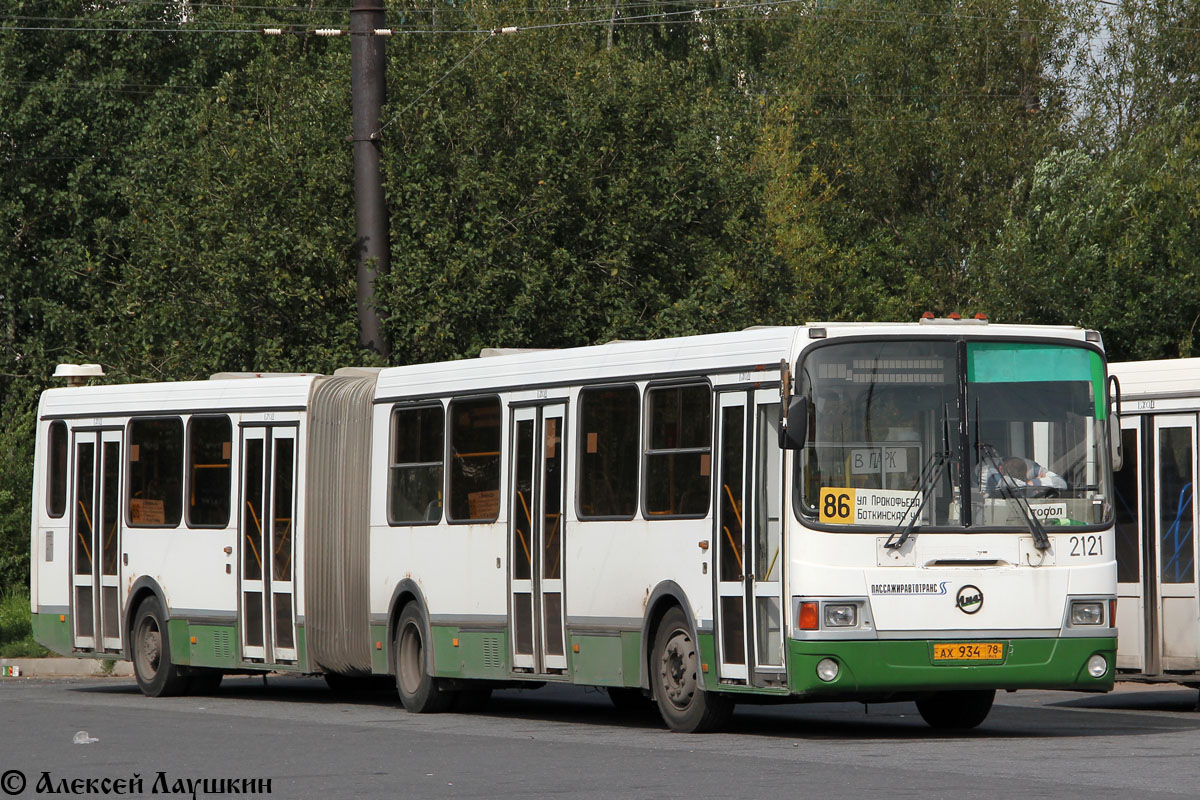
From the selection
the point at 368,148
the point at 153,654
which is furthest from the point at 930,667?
the point at 368,148

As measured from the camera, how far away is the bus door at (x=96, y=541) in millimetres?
20625

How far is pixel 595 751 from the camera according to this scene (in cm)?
1299

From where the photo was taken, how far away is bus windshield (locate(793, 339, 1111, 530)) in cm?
1334

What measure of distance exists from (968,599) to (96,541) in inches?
406

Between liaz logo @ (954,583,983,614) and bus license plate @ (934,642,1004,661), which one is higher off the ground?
liaz logo @ (954,583,983,614)

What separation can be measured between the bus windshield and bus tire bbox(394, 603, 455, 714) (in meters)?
4.95

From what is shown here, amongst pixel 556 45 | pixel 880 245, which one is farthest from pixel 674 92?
pixel 880 245

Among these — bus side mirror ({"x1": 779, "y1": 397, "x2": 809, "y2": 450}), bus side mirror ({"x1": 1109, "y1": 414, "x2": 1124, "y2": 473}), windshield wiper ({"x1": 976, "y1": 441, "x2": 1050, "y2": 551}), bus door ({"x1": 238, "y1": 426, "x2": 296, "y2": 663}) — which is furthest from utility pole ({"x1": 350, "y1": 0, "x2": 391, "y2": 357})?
bus side mirror ({"x1": 1109, "y1": 414, "x2": 1124, "y2": 473})

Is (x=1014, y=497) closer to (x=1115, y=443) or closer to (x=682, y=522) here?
(x=1115, y=443)

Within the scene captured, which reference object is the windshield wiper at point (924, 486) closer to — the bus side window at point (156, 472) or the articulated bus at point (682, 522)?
the articulated bus at point (682, 522)

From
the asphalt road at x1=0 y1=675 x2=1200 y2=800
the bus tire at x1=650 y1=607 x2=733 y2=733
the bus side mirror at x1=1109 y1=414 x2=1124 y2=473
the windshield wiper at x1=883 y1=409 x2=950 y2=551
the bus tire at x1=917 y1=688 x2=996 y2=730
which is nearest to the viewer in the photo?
the asphalt road at x1=0 y1=675 x2=1200 y2=800

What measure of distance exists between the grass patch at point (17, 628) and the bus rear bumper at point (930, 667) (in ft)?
45.0

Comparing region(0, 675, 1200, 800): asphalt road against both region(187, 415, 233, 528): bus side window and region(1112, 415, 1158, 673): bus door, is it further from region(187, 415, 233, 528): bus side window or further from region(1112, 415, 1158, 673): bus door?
region(187, 415, 233, 528): bus side window

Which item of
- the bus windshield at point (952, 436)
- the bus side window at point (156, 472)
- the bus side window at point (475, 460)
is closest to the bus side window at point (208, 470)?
the bus side window at point (156, 472)
